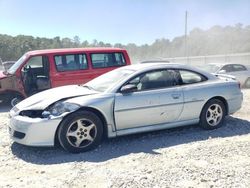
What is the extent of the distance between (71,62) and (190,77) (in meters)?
4.57

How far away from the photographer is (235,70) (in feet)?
47.1

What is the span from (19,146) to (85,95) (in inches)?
56.9

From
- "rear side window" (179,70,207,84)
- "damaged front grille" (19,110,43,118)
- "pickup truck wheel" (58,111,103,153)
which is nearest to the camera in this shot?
"pickup truck wheel" (58,111,103,153)

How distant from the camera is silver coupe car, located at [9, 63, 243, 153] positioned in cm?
513

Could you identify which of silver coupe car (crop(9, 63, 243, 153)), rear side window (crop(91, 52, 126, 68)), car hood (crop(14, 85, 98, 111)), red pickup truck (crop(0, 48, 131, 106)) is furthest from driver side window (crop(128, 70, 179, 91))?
rear side window (crop(91, 52, 126, 68))

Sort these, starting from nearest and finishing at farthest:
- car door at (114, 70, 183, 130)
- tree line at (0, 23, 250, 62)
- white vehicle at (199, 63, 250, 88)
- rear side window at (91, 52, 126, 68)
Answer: car door at (114, 70, 183, 130)
rear side window at (91, 52, 126, 68)
white vehicle at (199, 63, 250, 88)
tree line at (0, 23, 250, 62)

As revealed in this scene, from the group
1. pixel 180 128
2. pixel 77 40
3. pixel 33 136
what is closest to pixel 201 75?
pixel 180 128

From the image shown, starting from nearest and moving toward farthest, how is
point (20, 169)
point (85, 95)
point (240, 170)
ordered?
point (240, 170) < point (20, 169) < point (85, 95)

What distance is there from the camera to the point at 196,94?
243 inches

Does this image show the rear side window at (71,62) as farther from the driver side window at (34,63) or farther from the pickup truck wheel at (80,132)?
the pickup truck wheel at (80,132)

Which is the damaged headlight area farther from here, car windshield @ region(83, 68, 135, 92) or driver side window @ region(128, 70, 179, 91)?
driver side window @ region(128, 70, 179, 91)

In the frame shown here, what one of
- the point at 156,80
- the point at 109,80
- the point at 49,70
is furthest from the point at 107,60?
the point at 156,80

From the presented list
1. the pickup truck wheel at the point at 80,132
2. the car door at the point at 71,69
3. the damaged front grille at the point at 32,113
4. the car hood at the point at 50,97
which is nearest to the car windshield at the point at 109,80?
the car hood at the point at 50,97

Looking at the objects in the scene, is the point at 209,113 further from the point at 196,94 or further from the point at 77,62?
the point at 77,62
